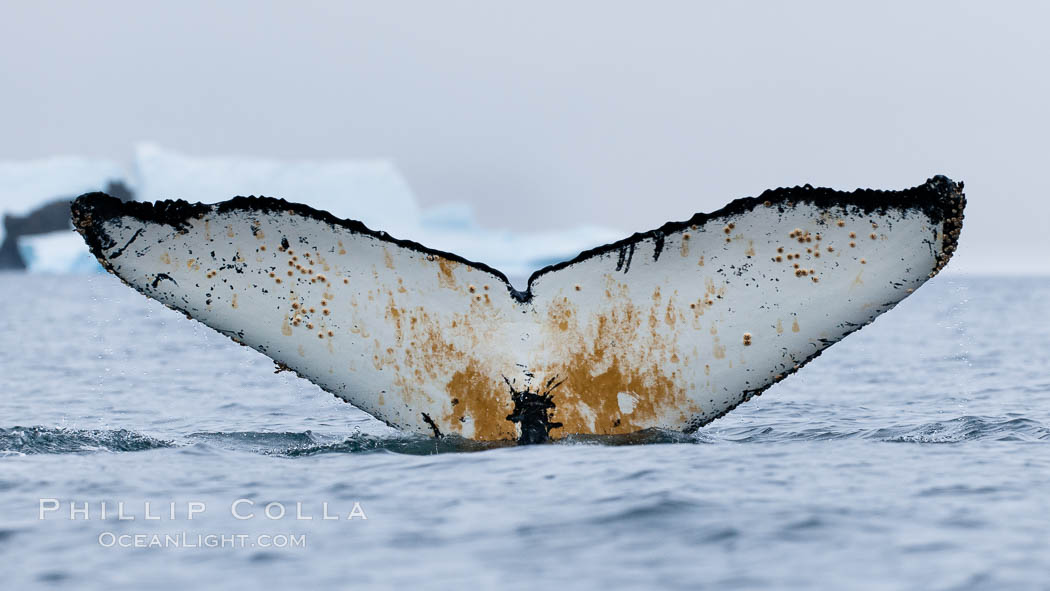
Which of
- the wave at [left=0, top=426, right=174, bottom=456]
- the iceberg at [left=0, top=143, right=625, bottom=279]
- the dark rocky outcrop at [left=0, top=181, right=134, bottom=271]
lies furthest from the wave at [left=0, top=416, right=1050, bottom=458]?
the dark rocky outcrop at [left=0, top=181, right=134, bottom=271]

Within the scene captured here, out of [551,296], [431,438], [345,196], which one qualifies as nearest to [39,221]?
[345,196]

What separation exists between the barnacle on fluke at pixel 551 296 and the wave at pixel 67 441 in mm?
2071

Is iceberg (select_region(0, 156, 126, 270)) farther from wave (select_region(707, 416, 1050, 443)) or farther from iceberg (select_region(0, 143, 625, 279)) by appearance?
wave (select_region(707, 416, 1050, 443))

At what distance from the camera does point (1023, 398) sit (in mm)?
11586

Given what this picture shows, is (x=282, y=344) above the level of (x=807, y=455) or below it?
above

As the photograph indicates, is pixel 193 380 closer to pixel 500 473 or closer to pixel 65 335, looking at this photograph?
pixel 500 473

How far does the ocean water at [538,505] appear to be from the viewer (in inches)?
173

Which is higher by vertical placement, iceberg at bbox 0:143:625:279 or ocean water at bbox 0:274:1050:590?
iceberg at bbox 0:143:625:279

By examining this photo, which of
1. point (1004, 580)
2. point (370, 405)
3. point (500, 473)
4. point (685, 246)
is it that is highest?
point (685, 246)

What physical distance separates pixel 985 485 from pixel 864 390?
7.85m

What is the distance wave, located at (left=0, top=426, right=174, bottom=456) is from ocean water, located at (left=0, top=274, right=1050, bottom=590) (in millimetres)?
25

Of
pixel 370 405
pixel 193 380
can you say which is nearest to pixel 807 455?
pixel 370 405

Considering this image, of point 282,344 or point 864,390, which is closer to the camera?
point 282,344

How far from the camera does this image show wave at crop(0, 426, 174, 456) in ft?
24.1
